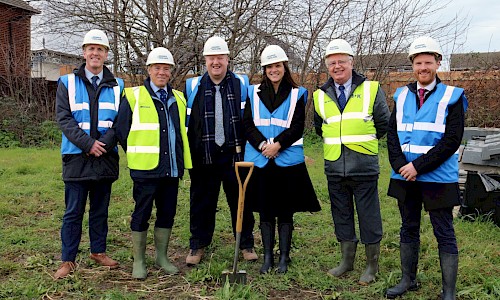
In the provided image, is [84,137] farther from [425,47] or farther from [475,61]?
[475,61]

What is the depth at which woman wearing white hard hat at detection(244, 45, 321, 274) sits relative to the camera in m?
4.34

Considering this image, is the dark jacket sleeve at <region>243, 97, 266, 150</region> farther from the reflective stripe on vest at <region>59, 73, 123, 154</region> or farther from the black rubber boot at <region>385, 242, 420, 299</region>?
the black rubber boot at <region>385, 242, 420, 299</region>

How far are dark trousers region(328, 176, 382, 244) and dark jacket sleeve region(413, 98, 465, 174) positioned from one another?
2.12 ft

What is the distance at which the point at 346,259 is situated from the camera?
443 centimetres

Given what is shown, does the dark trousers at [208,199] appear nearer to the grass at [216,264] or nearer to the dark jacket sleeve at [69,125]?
the grass at [216,264]

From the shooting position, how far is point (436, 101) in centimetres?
364

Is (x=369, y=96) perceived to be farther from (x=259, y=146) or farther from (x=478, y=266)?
(x=478, y=266)

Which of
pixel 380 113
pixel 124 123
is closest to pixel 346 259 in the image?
pixel 380 113

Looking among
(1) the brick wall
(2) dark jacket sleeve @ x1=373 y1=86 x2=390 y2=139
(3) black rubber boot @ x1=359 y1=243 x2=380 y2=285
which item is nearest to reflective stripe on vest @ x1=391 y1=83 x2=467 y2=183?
(2) dark jacket sleeve @ x1=373 y1=86 x2=390 y2=139

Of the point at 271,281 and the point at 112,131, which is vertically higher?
the point at 112,131

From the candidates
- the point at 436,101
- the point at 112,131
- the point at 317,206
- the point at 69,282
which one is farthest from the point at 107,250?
the point at 436,101

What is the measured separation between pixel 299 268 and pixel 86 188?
2.16 meters

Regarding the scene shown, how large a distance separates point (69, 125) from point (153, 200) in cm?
102

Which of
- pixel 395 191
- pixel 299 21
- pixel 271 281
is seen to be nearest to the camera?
pixel 395 191
